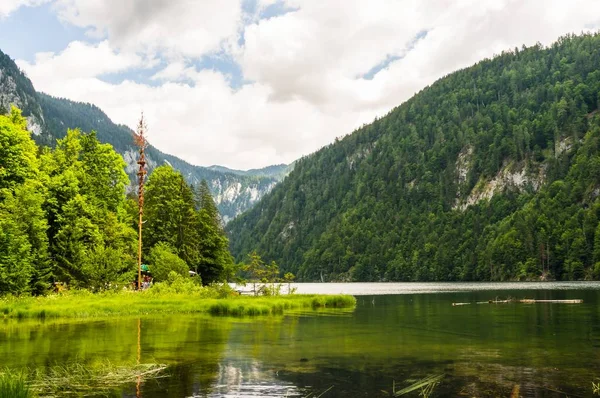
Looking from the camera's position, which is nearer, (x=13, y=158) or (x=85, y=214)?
(x=13, y=158)

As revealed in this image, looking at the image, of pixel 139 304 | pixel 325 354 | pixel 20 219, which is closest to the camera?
pixel 325 354

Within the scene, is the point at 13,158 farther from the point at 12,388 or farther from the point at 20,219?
the point at 12,388

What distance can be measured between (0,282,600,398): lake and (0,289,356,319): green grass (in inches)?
186

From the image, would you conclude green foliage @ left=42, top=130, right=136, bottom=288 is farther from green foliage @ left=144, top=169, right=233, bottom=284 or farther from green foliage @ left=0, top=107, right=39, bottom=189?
green foliage @ left=144, top=169, right=233, bottom=284

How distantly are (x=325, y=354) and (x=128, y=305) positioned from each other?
3091 cm

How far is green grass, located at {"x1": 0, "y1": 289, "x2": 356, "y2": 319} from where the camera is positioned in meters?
46.8

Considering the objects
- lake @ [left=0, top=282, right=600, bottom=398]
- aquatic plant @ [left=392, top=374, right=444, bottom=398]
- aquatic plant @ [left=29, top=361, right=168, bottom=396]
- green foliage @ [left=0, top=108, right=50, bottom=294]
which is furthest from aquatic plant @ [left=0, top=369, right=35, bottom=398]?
green foliage @ [left=0, top=108, right=50, bottom=294]

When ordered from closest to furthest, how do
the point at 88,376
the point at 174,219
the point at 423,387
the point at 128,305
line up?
1. the point at 423,387
2. the point at 88,376
3. the point at 128,305
4. the point at 174,219

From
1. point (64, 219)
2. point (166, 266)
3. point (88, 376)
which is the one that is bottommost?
point (88, 376)

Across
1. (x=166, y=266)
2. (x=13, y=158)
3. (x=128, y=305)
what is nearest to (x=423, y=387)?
(x=128, y=305)

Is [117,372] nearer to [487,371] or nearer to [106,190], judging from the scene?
[487,371]

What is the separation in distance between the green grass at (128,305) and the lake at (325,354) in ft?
15.5

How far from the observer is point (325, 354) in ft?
86.2

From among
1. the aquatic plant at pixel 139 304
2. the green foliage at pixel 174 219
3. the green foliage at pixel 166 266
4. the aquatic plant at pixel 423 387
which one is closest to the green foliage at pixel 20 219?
the aquatic plant at pixel 139 304
